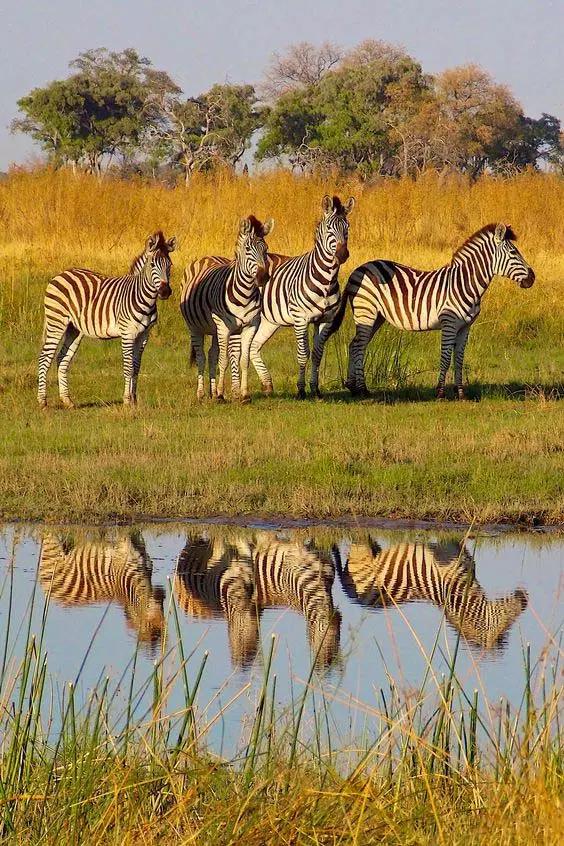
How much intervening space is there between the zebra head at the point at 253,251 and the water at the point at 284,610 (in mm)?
5203

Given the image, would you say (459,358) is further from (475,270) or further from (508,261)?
(508,261)

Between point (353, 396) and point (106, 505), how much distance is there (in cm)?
564

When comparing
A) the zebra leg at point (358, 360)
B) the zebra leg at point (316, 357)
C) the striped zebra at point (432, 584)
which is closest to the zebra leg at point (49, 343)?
the zebra leg at point (316, 357)

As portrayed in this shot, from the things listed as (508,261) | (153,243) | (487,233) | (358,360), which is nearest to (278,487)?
(153,243)

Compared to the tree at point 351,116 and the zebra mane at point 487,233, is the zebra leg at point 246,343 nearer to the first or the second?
the zebra mane at point 487,233

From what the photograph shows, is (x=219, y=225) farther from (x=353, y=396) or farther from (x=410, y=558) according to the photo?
(x=410, y=558)

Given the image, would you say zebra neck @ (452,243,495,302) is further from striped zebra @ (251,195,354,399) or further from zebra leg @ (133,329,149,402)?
zebra leg @ (133,329,149,402)

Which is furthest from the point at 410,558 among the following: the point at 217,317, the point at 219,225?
the point at 219,225

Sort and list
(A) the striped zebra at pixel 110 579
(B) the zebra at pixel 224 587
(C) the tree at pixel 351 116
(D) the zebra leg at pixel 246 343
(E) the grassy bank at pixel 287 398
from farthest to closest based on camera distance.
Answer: (C) the tree at pixel 351 116 → (D) the zebra leg at pixel 246 343 → (E) the grassy bank at pixel 287 398 → (A) the striped zebra at pixel 110 579 → (B) the zebra at pixel 224 587

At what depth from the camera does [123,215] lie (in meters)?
22.0

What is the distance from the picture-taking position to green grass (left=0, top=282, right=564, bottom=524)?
9.18m

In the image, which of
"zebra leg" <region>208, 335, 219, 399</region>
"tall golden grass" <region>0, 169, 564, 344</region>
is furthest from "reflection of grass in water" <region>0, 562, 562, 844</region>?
"tall golden grass" <region>0, 169, 564, 344</region>

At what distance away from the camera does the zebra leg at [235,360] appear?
45.8 ft

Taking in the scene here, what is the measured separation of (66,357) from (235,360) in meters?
1.66
